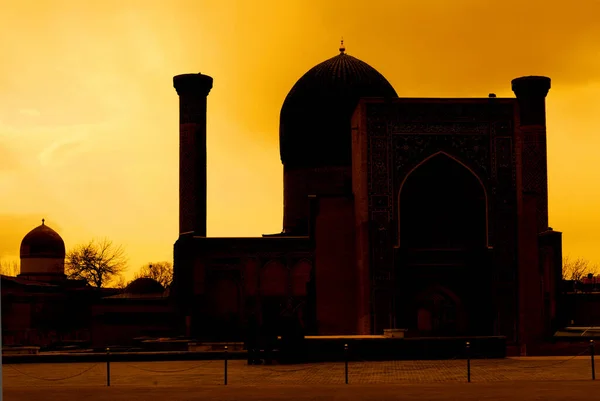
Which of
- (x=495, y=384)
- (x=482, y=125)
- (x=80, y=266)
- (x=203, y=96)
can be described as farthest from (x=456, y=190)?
(x=80, y=266)

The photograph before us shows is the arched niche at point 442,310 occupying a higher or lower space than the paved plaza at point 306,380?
higher

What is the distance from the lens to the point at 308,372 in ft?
58.7

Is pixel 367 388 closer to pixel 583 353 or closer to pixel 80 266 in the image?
pixel 583 353

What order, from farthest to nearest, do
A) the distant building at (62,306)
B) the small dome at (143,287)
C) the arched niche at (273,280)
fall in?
the small dome at (143,287), the distant building at (62,306), the arched niche at (273,280)

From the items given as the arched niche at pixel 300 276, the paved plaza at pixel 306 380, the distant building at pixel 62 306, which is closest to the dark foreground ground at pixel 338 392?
the paved plaza at pixel 306 380

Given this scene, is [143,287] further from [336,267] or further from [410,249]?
[410,249]

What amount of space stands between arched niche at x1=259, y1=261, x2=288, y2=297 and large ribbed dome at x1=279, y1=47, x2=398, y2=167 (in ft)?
14.9

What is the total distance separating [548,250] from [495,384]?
18.5 m

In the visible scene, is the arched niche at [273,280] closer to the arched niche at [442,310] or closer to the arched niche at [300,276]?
the arched niche at [300,276]

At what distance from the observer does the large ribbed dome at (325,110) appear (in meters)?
34.7

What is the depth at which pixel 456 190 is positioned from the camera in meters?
29.0

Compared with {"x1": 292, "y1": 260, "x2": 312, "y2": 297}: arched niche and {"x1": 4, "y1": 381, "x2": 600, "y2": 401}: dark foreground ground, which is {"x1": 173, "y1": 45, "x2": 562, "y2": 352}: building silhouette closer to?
{"x1": 292, "y1": 260, "x2": 312, "y2": 297}: arched niche

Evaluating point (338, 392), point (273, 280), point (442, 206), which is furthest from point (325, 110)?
point (338, 392)

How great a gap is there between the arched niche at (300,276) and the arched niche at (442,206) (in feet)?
13.8
